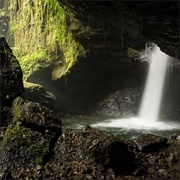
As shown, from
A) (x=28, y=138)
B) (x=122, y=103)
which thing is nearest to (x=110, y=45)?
(x=122, y=103)

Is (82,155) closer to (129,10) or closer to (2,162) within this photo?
(2,162)

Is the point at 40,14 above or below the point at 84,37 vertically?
above

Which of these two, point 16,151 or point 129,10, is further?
point 129,10

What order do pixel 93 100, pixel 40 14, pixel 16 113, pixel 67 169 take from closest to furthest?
pixel 67 169 → pixel 16 113 → pixel 40 14 → pixel 93 100

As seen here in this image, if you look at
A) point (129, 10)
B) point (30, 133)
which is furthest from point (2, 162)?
point (129, 10)

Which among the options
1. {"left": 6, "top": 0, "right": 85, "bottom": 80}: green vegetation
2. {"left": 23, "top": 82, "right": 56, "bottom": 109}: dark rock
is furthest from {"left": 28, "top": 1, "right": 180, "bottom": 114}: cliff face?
{"left": 23, "top": 82, "right": 56, "bottom": 109}: dark rock

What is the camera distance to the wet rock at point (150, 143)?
19.9 feet

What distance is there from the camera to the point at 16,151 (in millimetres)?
5320

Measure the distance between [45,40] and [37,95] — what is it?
3.42m

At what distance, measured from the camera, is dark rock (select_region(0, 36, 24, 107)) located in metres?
6.93

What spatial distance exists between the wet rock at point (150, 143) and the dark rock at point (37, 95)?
→ 375 inches

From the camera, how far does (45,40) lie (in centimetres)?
1575

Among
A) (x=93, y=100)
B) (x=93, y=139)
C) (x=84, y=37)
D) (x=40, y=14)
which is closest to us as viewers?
(x=93, y=139)

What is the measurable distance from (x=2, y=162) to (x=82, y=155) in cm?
158
